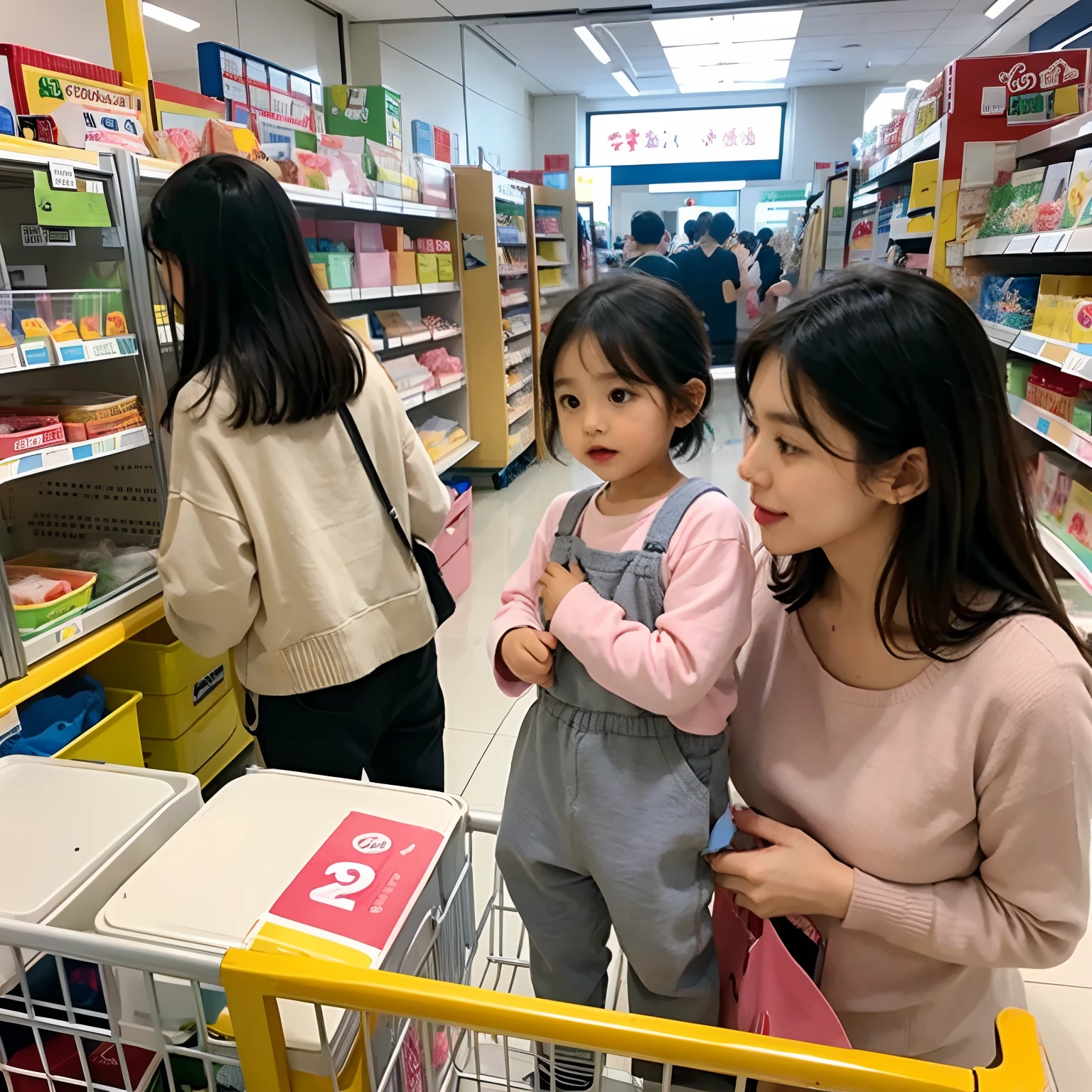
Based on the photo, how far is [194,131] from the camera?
7.86ft

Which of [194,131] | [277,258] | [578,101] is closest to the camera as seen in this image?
[277,258]

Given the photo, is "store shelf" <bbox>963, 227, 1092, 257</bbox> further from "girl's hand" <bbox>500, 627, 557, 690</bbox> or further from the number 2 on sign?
the number 2 on sign

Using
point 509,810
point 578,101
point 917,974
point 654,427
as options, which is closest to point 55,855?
point 509,810

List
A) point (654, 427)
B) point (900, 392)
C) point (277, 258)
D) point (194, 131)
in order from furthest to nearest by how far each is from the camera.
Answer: point (194, 131)
point (277, 258)
point (654, 427)
point (900, 392)

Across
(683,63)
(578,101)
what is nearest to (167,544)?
(683,63)

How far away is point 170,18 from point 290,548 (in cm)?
437

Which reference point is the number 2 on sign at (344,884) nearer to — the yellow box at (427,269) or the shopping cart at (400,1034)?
the shopping cart at (400,1034)

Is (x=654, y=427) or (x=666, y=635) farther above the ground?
(x=654, y=427)

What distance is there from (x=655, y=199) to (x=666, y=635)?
42.7 feet

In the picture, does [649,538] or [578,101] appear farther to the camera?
[578,101]

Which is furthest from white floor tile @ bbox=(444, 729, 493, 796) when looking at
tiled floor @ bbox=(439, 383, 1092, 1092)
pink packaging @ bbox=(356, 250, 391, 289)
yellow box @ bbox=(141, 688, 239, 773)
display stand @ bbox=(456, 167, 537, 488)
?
display stand @ bbox=(456, 167, 537, 488)

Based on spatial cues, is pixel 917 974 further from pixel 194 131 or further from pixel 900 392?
pixel 194 131

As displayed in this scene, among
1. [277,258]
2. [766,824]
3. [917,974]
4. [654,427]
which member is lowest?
[917,974]

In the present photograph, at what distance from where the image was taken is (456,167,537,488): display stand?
543 cm
